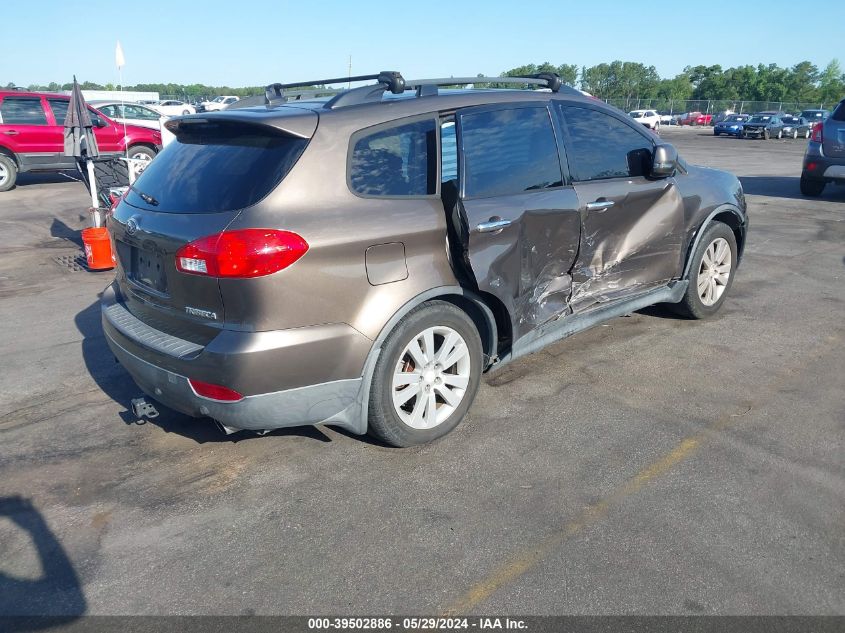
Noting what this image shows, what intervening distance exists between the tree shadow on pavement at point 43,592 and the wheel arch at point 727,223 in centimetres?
449

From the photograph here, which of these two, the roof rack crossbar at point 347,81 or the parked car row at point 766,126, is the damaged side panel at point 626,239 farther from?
the parked car row at point 766,126

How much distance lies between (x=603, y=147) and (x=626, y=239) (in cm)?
64

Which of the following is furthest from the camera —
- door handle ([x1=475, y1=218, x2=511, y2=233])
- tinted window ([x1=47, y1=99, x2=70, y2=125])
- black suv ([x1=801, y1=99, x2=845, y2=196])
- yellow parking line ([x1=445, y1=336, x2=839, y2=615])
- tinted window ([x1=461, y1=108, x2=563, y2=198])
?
tinted window ([x1=47, y1=99, x2=70, y2=125])

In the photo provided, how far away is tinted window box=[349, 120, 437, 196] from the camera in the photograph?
11.1ft

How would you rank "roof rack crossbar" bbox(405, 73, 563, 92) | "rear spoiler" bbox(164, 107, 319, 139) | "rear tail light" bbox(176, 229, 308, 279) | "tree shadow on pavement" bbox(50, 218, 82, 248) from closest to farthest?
"rear tail light" bbox(176, 229, 308, 279) → "rear spoiler" bbox(164, 107, 319, 139) → "roof rack crossbar" bbox(405, 73, 563, 92) → "tree shadow on pavement" bbox(50, 218, 82, 248)

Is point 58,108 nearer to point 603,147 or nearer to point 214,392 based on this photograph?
point 603,147

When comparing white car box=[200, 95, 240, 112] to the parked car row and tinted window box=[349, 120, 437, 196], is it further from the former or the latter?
the parked car row

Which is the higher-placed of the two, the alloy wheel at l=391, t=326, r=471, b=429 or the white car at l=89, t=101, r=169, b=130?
the white car at l=89, t=101, r=169, b=130

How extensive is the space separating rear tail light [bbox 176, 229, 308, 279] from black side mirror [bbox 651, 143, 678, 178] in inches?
109

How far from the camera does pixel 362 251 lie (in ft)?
10.7

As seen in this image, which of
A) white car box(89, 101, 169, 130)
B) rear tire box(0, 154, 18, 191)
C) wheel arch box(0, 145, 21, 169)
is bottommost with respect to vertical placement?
rear tire box(0, 154, 18, 191)

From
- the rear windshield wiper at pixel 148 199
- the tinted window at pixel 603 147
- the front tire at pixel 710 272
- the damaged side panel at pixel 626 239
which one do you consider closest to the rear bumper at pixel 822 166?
the front tire at pixel 710 272

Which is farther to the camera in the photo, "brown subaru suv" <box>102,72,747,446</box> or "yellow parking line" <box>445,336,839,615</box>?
"brown subaru suv" <box>102,72,747,446</box>

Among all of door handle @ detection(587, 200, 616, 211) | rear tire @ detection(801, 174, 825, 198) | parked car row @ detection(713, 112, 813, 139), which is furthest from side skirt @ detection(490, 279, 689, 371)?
parked car row @ detection(713, 112, 813, 139)
